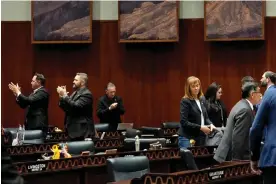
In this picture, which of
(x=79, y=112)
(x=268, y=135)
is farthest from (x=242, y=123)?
(x=79, y=112)

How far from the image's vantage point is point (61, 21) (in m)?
11.5

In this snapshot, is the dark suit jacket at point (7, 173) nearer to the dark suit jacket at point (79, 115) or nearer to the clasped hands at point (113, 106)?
the dark suit jacket at point (79, 115)

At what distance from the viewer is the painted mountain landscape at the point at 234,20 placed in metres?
11.2

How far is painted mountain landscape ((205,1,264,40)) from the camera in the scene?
11219 millimetres

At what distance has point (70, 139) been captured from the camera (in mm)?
7102

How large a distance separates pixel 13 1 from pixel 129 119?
3.31m

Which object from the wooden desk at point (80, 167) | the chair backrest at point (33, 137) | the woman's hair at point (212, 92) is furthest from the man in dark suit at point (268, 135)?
the woman's hair at point (212, 92)

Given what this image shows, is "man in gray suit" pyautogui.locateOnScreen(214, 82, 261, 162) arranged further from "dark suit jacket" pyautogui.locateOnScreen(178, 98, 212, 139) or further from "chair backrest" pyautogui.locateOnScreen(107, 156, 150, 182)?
"dark suit jacket" pyautogui.locateOnScreen(178, 98, 212, 139)

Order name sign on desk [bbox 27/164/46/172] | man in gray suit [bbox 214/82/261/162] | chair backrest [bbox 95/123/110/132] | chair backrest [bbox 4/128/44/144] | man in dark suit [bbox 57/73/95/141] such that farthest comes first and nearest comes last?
chair backrest [bbox 95/123/110/132], chair backrest [bbox 4/128/44/144], man in dark suit [bbox 57/73/95/141], name sign on desk [bbox 27/164/46/172], man in gray suit [bbox 214/82/261/162]

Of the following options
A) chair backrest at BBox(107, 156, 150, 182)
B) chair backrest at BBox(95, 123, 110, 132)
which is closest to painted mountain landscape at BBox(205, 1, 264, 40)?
chair backrest at BBox(95, 123, 110, 132)

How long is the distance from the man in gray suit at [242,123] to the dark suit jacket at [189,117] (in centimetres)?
114

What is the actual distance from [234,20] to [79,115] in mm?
5218

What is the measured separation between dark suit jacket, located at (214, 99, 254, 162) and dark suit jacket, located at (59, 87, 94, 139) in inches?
89.1

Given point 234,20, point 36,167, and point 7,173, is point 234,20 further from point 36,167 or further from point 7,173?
point 7,173
